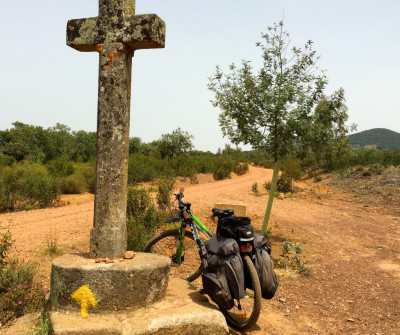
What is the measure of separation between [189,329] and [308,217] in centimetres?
812

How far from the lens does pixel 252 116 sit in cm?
768

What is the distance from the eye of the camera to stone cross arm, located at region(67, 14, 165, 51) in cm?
358

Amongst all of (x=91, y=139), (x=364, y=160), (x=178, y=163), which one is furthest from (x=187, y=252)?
(x=91, y=139)

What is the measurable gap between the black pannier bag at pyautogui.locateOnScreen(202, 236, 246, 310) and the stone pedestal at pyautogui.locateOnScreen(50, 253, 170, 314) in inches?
23.3

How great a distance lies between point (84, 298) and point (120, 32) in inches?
104

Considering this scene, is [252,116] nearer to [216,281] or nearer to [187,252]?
[187,252]

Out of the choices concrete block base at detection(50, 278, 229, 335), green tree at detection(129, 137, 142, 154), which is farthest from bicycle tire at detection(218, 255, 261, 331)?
green tree at detection(129, 137, 142, 154)

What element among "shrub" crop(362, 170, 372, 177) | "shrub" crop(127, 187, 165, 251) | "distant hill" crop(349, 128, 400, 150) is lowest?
"shrub" crop(127, 187, 165, 251)

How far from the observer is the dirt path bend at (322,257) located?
436cm

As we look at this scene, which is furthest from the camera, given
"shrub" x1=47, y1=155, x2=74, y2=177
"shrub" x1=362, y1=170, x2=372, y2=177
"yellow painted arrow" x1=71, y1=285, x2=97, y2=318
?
"shrub" x1=362, y1=170, x2=372, y2=177

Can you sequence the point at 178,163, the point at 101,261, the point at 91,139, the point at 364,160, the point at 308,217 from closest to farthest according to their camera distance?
the point at 101,261
the point at 308,217
the point at 178,163
the point at 364,160
the point at 91,139

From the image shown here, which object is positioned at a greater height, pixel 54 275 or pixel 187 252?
pixel 54 275

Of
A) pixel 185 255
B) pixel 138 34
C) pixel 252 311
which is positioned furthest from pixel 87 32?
pixel 185 255

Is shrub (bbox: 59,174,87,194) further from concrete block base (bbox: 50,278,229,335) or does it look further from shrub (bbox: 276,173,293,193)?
concrete block base (bbox: 50,278,229,335)
